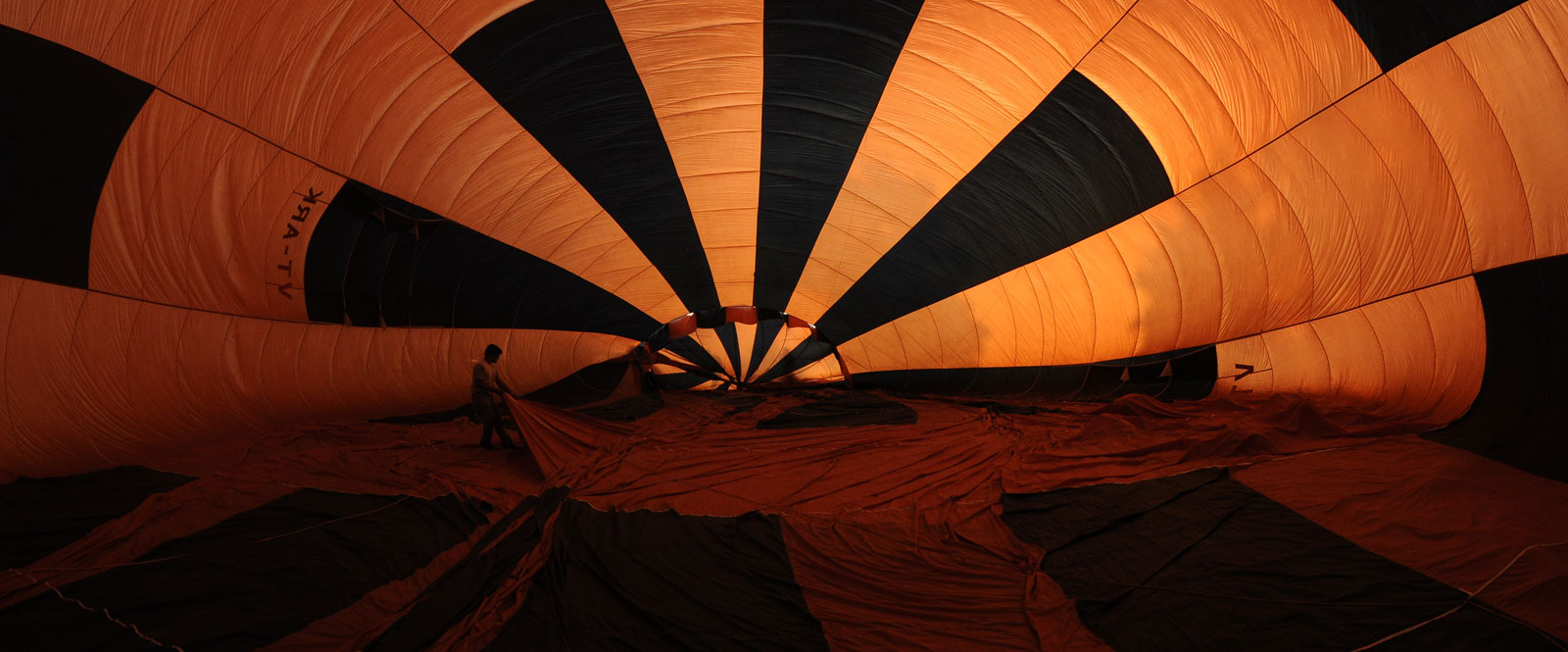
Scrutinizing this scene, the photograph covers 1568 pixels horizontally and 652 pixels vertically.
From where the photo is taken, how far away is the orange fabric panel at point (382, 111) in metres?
3.28

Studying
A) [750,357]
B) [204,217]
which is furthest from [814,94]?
[750,357]

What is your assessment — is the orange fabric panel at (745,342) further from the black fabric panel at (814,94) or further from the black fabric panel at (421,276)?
the black fabric panel at (814,94)

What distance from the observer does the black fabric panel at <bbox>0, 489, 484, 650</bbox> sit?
187 cm

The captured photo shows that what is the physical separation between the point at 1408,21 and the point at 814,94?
2.67 meters

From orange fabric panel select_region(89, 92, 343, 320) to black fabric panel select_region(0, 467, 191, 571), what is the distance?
0.85 m

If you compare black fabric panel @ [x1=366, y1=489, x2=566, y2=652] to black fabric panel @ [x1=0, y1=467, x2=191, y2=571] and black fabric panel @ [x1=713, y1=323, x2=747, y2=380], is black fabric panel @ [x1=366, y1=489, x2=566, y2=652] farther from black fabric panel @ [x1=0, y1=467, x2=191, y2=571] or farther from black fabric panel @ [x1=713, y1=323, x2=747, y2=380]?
black fabric panel @ [x1=713, y1=323, x2=747, y2=380]

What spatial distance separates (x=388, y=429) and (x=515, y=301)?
4.60ft

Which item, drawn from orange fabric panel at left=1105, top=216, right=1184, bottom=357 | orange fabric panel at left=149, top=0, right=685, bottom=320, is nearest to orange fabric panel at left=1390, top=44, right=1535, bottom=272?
orange fabric panel at left=1105, top=216, right=1184, bottom=357

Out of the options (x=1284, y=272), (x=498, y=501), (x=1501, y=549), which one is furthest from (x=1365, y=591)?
(x=498, y=501)

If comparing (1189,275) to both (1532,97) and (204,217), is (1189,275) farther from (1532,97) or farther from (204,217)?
(204,217)

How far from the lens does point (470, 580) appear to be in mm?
2258

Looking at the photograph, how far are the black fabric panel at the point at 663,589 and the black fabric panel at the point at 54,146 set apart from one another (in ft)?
7.95

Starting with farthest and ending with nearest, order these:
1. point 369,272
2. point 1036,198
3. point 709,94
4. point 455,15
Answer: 1. point 1036,198
2. point 369,272
3. point 709,94
4. point 455,15

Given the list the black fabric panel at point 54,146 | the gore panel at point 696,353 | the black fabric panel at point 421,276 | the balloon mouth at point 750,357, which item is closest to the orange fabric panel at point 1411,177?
the balloon mouth at point 750,357
